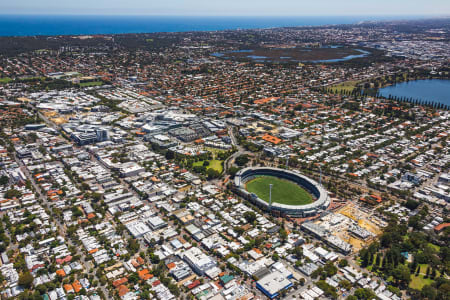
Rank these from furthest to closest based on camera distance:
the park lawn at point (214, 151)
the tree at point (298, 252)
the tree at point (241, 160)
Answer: the park lawn at point (214, 151)
the tree at point (241, 160)
the tree at point (298, 252)

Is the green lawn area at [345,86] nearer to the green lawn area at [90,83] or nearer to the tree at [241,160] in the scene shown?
the tree at [241,160]

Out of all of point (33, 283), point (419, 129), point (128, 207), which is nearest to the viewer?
point (33, 283)

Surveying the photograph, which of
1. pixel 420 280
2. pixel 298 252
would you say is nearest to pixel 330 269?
pixel 298 252

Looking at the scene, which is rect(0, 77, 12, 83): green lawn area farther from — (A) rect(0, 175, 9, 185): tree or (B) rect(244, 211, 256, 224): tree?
(B) rect(244, 211, 256, 224): tree

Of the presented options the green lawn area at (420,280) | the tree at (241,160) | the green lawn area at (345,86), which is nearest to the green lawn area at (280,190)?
the tree at (241,160)

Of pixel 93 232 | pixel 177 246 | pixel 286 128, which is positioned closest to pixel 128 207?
pixel 93 232

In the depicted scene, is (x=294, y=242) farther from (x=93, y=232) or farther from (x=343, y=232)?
(x=93, y=232)

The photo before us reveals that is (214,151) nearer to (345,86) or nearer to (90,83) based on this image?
(345,86)

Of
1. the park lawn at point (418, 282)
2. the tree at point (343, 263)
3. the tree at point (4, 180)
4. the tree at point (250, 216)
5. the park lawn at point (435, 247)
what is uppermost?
the tree at point (4, 180)
